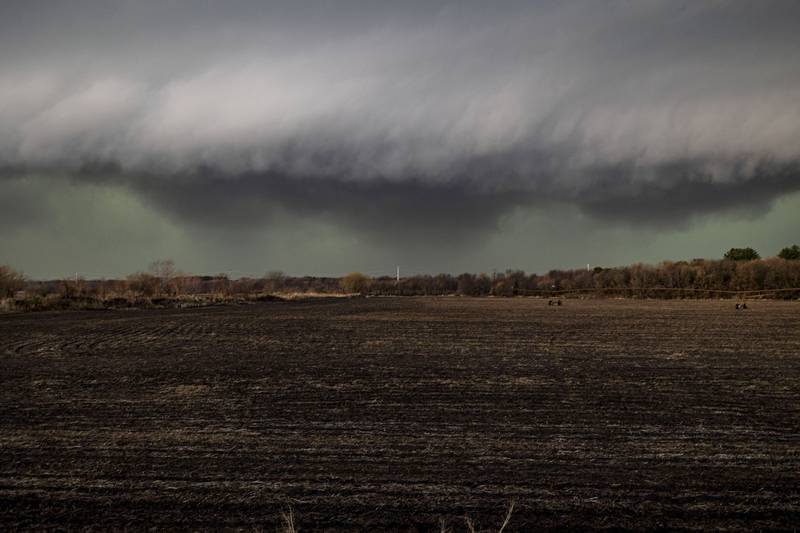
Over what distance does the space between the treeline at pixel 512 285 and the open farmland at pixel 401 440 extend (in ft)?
112

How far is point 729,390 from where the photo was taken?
11789 mm

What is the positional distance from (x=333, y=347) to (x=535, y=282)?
286 ft

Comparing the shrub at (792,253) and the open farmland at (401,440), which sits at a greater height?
the shrub at (792,253)

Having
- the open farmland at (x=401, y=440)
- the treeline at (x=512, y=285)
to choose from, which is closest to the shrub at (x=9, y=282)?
the treeline at (x=512, y=285)

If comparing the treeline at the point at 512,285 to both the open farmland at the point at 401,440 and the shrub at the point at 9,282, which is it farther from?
the open farmland at the point at 401,440

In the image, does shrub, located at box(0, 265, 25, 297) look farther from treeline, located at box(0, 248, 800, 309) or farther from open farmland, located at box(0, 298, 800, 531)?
open farmland, located at box(0, 298, 800, 531)

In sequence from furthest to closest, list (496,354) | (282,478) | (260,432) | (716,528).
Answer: (496,354) → (260,432) → (282,478) → (716,528)

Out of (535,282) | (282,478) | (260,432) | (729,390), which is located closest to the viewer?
(282,478)

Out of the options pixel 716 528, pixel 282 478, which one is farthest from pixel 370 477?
pixel 716 528

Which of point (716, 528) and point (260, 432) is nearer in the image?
point (716, 528)

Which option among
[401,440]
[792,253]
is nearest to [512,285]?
[792,253]

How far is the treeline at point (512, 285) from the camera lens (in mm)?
47375

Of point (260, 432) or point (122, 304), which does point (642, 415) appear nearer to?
point (260, 432)

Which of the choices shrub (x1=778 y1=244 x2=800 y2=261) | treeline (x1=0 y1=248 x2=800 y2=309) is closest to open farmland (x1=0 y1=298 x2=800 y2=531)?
treeline (x1=0 y1=248 x2=800 y2=309)
